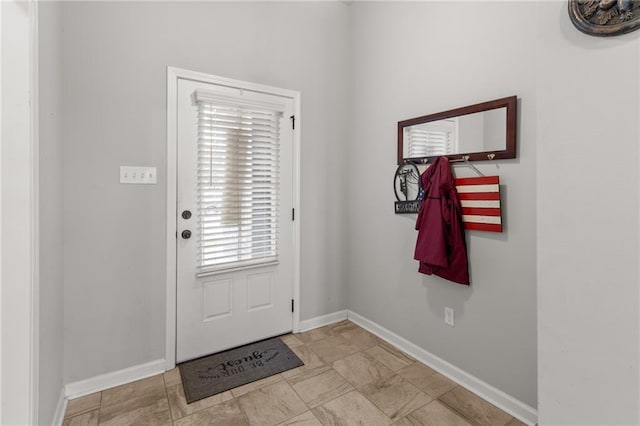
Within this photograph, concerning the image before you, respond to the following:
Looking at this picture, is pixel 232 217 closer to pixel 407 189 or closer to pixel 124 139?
pixel 124 139

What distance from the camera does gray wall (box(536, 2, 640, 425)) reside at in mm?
1034

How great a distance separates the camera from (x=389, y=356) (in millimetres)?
2377

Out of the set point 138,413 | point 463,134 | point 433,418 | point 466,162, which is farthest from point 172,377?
point 463,134

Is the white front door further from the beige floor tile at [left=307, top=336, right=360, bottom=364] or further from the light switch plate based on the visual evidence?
the beige floor tile at [left=307, top=336, right=360, bottom=364]

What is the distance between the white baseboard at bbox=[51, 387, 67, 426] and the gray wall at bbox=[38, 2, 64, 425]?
0.05 meters

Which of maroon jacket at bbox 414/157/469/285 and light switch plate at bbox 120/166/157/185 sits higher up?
light switch plate at bbox 120/166/157/185

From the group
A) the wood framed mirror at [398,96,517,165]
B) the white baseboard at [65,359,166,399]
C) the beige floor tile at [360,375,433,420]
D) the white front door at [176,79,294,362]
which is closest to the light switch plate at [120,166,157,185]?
the white front door at [176,79,294,362]

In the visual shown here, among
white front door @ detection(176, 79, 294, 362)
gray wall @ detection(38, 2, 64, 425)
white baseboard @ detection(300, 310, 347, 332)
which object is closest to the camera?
gray wall @ detection(38, 2, 64, 425)

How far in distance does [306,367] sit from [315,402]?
379 millimetres

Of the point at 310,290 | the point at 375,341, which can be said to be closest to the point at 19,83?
the point at 310,290

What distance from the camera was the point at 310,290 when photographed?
113 inches

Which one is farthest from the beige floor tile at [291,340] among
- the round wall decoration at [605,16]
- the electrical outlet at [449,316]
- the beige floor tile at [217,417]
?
the round wall decoration at [605,16]

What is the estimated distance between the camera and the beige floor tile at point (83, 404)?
177 cm

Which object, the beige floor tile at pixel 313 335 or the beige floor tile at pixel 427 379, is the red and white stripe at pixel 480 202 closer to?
the beige floor tile at pixel 427 379
